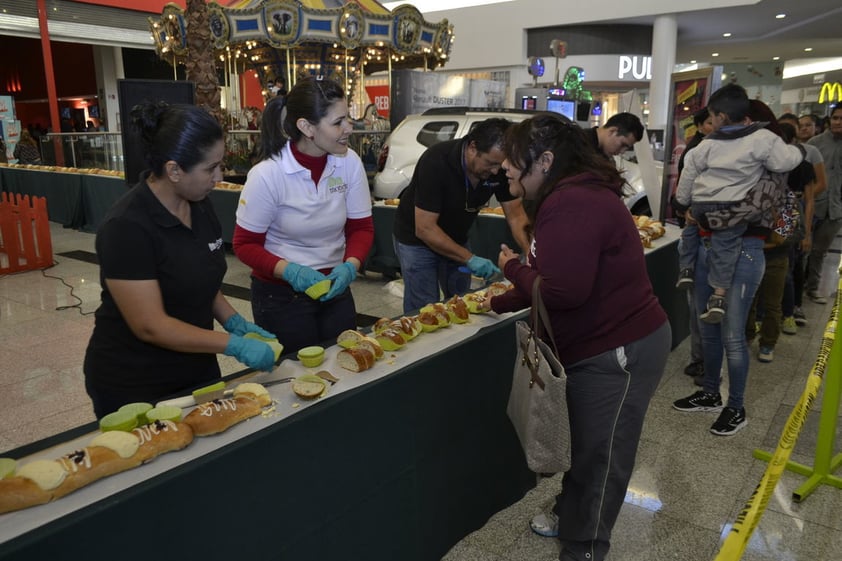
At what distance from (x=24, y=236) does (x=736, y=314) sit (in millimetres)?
7715

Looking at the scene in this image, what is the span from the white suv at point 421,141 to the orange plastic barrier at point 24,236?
165 inches

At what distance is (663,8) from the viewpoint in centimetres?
1678

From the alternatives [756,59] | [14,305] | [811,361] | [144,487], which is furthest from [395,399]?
[756,59]

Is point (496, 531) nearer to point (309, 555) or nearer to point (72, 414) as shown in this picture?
point (309, 555)

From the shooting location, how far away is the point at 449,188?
3.06 metres

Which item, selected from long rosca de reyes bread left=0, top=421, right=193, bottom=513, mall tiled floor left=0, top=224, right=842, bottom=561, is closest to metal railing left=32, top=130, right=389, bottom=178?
mall tiled floor left=0, top=224, right=842, bottom=561

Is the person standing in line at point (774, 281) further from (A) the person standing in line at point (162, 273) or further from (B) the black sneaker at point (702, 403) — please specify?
(A) the person standing in line at point (162, 273)

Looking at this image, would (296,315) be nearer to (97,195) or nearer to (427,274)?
(427,274)

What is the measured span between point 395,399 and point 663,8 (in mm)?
18113

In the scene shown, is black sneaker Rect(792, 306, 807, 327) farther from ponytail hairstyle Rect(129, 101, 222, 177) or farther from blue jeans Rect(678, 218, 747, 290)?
ponytail hairstyle Rect(129, 101, 222, 177)

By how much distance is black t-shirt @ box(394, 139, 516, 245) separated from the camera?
3.03 m

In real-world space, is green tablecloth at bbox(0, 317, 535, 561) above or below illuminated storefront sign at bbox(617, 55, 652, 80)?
below

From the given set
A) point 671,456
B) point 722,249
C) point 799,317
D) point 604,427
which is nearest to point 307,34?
point 799,317

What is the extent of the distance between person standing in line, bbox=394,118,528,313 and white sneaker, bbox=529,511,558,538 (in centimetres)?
119
